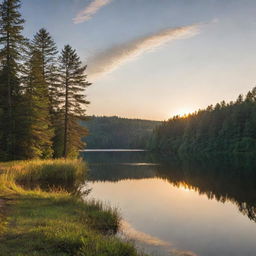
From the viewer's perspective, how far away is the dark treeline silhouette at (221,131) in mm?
81500

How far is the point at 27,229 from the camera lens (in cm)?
949

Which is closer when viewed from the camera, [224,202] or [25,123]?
[224,202]

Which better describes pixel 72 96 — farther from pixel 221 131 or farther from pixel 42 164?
pixel 221 131

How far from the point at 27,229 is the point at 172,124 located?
127435mm

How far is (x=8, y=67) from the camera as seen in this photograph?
31281 millimetres

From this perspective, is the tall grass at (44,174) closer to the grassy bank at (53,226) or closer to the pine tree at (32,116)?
the grassy bank at (53,226)

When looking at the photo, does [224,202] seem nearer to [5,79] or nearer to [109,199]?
[109,199]

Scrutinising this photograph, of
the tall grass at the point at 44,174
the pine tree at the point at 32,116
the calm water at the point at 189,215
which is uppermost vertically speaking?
the pine tree at the point at 32,116

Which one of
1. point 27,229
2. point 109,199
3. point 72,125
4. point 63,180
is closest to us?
point 27,229

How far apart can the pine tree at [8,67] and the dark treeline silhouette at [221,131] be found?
64.7 m

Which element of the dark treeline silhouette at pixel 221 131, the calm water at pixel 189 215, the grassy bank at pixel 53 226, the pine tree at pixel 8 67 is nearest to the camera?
the grassy bank at pixel 53 226

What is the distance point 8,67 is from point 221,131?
7251 centimetres

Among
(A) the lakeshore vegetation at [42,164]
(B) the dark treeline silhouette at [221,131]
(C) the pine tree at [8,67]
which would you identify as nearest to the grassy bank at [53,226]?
(A) the lakeshore vegetation at [42,164]

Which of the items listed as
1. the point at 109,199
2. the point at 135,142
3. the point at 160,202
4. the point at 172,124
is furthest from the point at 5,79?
the point at 135,142
